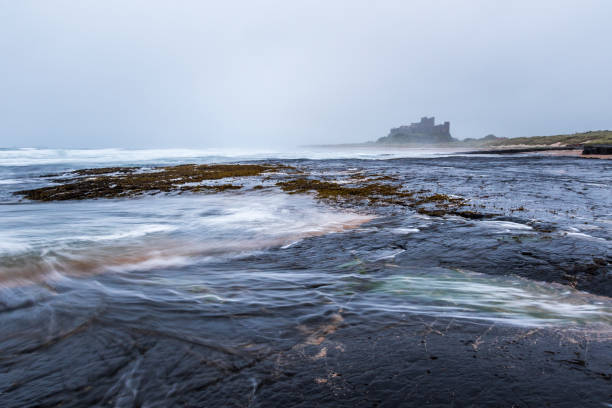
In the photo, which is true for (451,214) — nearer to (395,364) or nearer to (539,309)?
(539,309)

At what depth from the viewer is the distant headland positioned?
162 m

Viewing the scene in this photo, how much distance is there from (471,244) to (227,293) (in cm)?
447

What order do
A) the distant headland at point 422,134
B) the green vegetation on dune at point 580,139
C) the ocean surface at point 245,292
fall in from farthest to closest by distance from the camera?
the distant headland at point 422,134, the green vegetation on dune at point 580,139, the ocean surface at point 245,292

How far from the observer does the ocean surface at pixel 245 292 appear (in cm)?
273

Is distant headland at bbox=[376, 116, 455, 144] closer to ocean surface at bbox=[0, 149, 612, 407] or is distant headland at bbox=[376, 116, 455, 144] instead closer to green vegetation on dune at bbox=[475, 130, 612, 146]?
green vegetation on dune at bbox=[475, 130, 612, 146]

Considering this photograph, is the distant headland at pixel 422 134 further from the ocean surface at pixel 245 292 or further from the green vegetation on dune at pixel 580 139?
the ocean surface at pixel 245 292

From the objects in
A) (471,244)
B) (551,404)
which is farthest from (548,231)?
(551,404)

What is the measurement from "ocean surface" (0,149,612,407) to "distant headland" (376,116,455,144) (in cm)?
16563

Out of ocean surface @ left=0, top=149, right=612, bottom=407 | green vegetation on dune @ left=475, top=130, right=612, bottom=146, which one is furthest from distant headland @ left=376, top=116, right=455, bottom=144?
ocean surface @ left=0, top=149, right=612, bottom=407

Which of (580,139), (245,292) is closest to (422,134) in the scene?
(580,139)

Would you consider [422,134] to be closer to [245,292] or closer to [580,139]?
[580,139]

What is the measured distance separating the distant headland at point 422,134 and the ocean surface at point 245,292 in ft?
543

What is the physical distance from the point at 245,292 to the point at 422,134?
180m

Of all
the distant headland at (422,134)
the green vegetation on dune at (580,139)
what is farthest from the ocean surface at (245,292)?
the distant headland at (422,134)
